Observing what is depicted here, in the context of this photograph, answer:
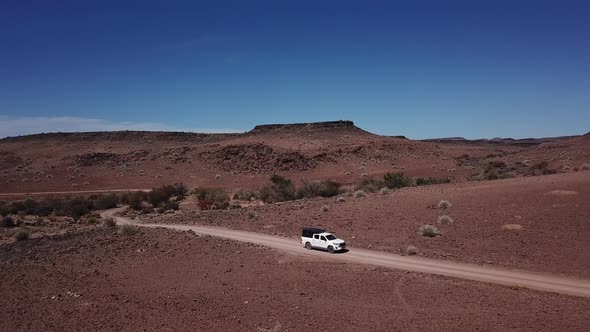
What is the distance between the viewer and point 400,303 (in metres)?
→ 17.1

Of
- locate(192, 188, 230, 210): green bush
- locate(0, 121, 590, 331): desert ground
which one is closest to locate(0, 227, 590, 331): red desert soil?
locate(0, 121, 590, 331): desert ground

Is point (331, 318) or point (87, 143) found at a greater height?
point (87, 143)

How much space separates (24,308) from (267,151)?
7354 cm

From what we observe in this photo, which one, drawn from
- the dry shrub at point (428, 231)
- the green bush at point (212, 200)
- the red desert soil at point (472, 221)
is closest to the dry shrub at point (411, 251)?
the red desert soil at point (472, 221)

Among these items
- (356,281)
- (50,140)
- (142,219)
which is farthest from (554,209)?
(50,140)

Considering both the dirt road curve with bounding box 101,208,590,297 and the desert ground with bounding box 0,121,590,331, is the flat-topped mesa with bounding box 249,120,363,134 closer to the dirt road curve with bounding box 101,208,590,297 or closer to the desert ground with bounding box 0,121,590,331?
the desert ground with bounding box 0,121,590,331

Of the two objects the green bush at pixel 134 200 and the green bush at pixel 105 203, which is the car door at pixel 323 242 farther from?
the green bush at pixel 105 203

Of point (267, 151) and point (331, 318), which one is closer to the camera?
point (331, 318)

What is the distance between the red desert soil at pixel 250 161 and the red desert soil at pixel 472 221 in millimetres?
30727

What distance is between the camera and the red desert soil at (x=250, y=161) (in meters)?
77.3

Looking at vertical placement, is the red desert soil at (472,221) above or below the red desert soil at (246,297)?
above

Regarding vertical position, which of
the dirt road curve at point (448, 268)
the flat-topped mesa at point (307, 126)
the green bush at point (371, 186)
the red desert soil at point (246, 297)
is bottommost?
the red desert soil at point (246, 297)

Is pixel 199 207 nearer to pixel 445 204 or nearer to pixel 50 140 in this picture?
pixel 445 204

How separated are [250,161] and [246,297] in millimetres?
70267
